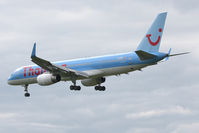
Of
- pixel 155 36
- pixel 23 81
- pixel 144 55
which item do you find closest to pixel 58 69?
pixel 23 81

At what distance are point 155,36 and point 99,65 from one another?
8.69m

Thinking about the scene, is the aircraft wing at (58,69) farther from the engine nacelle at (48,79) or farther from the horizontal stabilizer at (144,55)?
the horizontal stabilizer at (144,55)

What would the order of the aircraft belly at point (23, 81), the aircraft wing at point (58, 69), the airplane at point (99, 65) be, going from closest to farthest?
the airplane at point (99, 65) < the aircraft wing at point (58, 69) < the aircraft belly at point (23, 81)

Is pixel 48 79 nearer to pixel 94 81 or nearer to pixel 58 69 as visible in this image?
pixel 58 69

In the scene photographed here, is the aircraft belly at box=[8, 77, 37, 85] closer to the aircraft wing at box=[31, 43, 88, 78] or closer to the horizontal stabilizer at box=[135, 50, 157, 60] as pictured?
the aircraft wing at box=[31, 43, 88, 78]

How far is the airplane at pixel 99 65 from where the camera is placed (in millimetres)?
83938

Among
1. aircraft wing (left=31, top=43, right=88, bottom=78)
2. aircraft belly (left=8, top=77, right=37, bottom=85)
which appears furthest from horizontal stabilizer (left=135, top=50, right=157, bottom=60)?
aircraft belly (left=8, top=77, right=37, bottom=85)

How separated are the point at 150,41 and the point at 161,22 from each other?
295 centimetres

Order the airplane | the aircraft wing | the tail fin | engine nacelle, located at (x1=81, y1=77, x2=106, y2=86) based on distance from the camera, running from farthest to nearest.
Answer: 1. engine nacelle, located at (x1=81, y1=77, x2=106, y2=86)
2. the aircraft wing
3. the tail fin
4. the airplane

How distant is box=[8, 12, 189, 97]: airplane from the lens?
83.9 m

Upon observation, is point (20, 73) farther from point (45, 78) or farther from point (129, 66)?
point (129, 66)

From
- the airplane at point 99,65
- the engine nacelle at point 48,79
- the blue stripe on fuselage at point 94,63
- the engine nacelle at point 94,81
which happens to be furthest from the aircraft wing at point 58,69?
the engine nacelle at point 94,81

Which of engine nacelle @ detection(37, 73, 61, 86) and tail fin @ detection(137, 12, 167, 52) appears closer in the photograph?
tail fin @ detection(137, 12, 167, 52)

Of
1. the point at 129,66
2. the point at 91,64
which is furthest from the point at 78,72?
the point at 129,66
